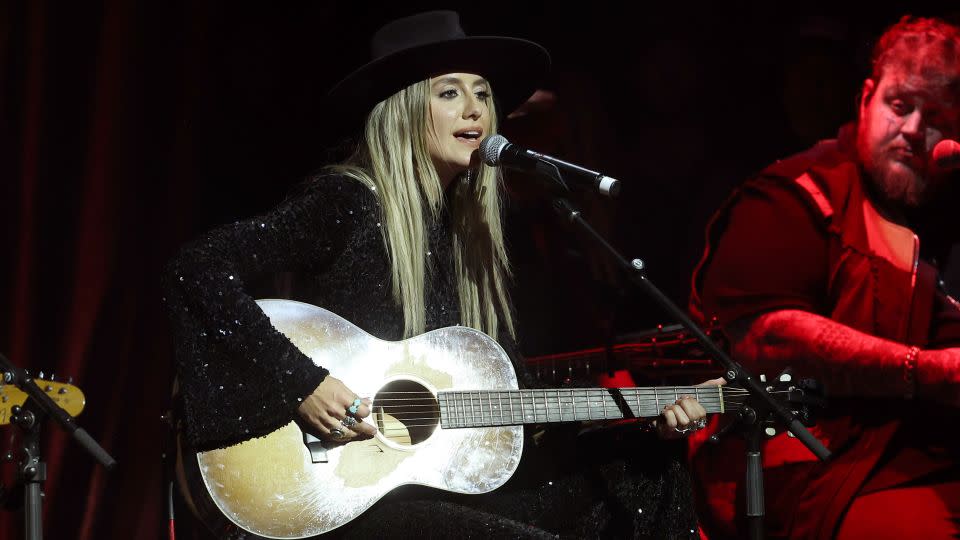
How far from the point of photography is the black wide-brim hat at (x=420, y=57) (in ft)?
9.50

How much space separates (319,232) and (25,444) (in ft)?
3.39

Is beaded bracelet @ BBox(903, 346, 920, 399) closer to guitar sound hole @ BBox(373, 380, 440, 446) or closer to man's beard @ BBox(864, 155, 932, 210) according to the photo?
man's beard @ BBox(864, 155, 932, 210)

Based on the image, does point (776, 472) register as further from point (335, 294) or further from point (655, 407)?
point (335, 294)

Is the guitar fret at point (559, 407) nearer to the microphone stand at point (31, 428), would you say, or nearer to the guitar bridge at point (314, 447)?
the guitar bridge at point (314, 447)

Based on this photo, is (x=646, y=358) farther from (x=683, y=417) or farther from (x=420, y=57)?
(x=420, y=57)

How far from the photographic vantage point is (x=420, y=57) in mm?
2908

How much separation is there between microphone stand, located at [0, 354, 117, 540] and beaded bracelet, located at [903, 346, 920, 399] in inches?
93.8

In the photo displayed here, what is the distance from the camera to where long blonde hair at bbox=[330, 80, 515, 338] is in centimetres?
273

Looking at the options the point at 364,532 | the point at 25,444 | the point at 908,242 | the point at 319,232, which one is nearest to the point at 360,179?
the point at 319,232

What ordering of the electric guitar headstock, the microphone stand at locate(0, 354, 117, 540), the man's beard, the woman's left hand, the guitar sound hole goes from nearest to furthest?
1. the guitar sound hole
2. the microphone stand at locate(0, 354, 117, 540)
3. the woman's left hand
4. the man's beard
5. the electric guitar headstock

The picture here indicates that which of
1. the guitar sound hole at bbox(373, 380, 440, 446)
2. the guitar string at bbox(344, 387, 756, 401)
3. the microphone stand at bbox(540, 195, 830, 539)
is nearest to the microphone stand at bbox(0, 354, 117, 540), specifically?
the guitar sound hole at bbox(373, 380, 440, 446)

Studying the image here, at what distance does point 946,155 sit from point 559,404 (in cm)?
164

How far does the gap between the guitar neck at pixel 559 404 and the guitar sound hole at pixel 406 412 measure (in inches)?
1.7

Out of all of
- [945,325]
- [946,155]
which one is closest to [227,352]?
[945,325]
